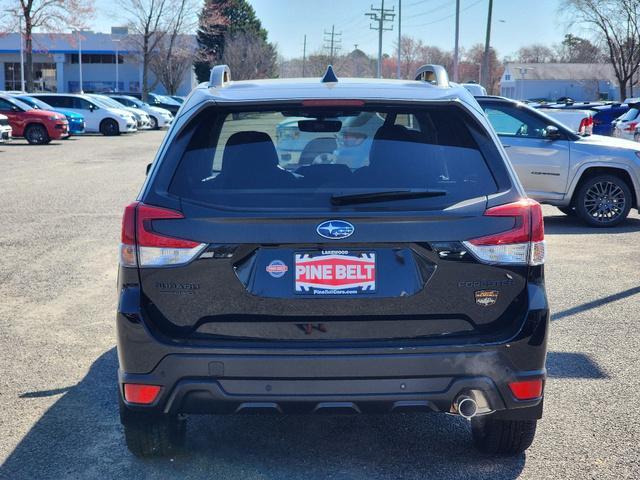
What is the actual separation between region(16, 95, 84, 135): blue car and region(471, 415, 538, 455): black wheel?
29818 mm

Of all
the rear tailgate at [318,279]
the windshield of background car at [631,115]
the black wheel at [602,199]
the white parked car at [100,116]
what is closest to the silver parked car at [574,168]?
the black wheel at [602,199]

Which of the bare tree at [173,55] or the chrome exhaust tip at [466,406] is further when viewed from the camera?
the bare tree at [173,55]

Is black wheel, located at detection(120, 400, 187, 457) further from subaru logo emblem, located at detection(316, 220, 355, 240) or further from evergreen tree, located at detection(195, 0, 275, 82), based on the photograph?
evergreen tree, located at detection(195, 0, 275, 82)

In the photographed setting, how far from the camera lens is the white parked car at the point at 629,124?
20.8 m

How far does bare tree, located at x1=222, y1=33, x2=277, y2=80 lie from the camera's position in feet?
268

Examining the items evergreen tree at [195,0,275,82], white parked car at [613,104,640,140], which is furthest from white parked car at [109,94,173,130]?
evergreen tree at [195,0,275,82]

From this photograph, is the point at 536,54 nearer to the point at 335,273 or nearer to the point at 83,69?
the point at 83,69

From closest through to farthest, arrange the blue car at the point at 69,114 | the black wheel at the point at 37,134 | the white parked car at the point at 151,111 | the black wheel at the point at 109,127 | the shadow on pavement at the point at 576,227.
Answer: the shadow on pavement at the point at 576,227 → the black wheel at the point at 37,134 → the blue car at the point at 69,114 → the black wheel at the point at 109,127 → the white parked car at the point at 151,111

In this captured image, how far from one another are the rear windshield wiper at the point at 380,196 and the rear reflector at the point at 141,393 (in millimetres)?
1058

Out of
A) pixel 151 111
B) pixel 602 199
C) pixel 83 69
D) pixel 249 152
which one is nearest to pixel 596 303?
pixel 249 152

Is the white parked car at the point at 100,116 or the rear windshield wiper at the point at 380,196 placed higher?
the rear windshield wiper at the point at 380,196

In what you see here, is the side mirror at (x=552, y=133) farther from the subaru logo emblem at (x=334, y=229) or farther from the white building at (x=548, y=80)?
the white building at (x=548, y=80)

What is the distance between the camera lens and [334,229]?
138 inches

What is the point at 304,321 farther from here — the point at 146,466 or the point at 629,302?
the point at 629,302
